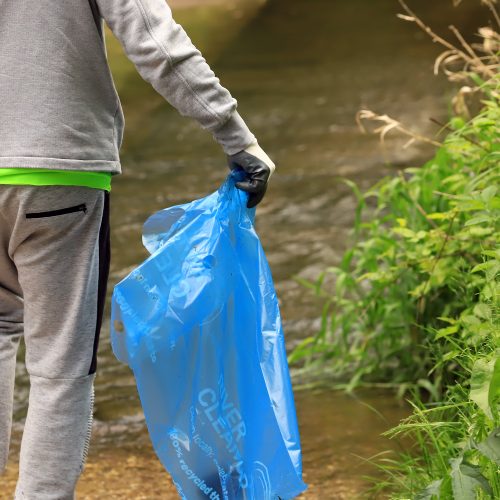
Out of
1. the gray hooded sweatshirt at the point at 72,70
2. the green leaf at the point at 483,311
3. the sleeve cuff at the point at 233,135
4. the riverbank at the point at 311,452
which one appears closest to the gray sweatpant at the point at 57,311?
the gray hooded sweatshirt at the point at 72,70

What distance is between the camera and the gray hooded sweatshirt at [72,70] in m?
2.39

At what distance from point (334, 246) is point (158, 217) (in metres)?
2.57

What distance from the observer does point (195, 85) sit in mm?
2436

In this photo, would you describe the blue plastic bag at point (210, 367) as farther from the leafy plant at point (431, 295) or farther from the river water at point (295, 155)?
the river water at point (295, 155)

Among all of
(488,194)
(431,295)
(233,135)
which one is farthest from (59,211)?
(431,295)

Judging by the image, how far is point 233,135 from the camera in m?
2.52

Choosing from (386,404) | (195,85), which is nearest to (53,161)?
(195,85)

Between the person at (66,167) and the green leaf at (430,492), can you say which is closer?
the green leaf at (430,492)

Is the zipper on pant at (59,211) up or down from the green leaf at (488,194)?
up

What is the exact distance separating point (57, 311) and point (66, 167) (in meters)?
0.34

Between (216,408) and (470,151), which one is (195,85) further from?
(470,151)

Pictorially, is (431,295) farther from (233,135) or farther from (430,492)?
(430,492)

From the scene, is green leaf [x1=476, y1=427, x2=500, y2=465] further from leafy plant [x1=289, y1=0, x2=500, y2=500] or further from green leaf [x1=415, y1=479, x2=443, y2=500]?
leafy plant [x1=289, y1=0, x2=500, y2=500]

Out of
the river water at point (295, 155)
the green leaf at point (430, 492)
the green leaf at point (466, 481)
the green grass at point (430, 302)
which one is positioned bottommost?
the river water at point (295, 155)
